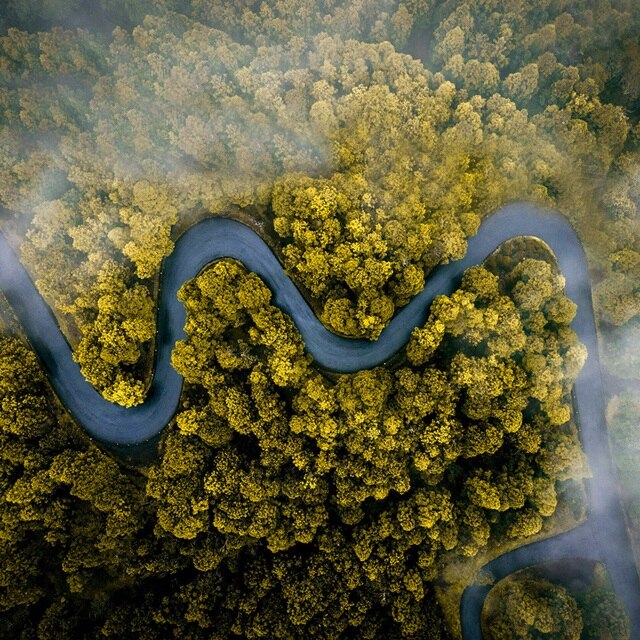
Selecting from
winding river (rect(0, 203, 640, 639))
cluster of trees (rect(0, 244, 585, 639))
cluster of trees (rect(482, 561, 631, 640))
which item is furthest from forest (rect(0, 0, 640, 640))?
cluster of trees (rect(482, 561, 631, 640))

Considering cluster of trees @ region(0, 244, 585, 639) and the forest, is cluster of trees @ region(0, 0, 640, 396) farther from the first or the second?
cluster of trees @ region(0, 244, 585, 639)

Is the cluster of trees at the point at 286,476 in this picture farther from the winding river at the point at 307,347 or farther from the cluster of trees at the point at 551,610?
the cluster of trees at the point at 551,610

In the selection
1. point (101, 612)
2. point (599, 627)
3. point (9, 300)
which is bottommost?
point (599, 627)

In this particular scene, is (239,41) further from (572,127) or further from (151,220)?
(572,127)

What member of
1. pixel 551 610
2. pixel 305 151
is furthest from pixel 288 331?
pixel 551 610

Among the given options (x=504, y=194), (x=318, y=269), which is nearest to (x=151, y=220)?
(x=318, y=269)
